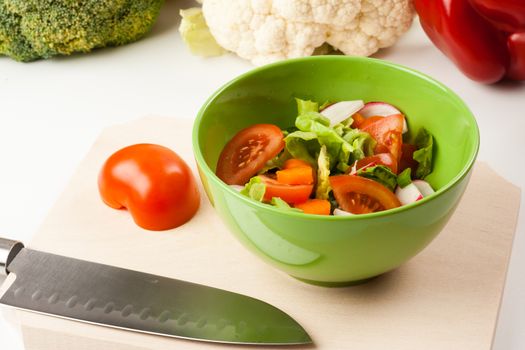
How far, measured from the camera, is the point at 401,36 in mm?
2098

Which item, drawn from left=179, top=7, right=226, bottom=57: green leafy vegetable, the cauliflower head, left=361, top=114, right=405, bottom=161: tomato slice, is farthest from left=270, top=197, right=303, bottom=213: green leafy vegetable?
left=179, top=7, right=226, bottom=57: green leafy vegetable

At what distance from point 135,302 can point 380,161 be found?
44cm

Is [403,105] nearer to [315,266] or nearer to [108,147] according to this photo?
[315,266]

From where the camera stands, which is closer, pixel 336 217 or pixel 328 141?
pixel 336 217

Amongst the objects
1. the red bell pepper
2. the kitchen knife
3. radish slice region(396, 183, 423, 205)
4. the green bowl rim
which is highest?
the green bowl rim

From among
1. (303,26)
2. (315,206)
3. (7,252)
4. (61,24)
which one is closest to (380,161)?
(315,206)

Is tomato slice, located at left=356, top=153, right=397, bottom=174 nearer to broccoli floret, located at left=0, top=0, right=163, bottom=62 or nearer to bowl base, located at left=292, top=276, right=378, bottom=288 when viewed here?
bowl base, located at left=292, top=276, right=378, bottom=288

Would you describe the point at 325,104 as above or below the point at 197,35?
above

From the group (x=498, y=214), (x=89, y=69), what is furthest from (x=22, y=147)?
(x=498, y=214)

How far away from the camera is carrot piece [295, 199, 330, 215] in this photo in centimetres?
117

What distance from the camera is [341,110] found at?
1351 millimetres

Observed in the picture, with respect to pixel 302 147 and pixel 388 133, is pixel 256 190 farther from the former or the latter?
pixel 388 133

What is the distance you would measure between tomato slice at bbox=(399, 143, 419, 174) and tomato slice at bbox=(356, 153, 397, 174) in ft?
0.22

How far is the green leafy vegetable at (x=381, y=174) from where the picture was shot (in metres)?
1.20
